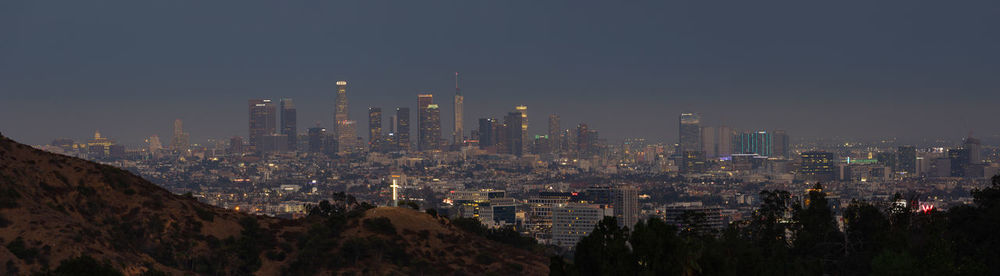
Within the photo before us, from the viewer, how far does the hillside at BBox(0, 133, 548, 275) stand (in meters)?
54.5

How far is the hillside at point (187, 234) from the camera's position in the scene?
2147 inches

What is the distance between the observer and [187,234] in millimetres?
62531

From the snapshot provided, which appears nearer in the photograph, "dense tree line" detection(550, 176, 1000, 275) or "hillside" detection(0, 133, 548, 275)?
"dense tree line" detection(550, 176, 1000, 275)

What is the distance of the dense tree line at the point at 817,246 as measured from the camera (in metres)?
31.5

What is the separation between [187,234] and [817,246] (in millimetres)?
35140

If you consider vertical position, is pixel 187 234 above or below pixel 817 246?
above

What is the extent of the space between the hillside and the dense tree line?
15802mm

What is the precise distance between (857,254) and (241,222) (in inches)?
1441

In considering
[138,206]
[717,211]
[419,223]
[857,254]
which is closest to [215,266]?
[138,206]

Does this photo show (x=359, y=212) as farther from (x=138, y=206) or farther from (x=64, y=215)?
(x=64, y=215)

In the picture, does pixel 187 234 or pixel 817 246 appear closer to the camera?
pixel 817 246

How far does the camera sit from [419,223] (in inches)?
2849

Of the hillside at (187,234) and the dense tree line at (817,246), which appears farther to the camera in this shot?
the hillside at (187,234)

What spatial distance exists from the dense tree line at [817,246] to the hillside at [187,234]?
15802 millimetres
